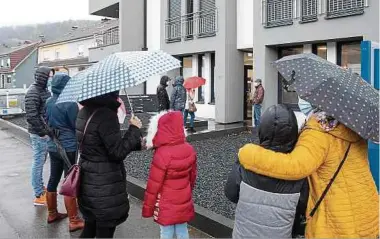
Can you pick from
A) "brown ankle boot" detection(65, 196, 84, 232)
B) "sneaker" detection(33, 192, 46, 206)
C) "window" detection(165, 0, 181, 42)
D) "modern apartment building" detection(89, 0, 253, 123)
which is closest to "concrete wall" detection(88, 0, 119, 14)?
"modern apartment building" detection(89, 0, 253, 123)

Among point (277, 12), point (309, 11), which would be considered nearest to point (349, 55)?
point (309, 11)

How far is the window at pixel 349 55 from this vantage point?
1404 centimetres

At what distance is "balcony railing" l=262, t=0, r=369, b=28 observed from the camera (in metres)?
13.0

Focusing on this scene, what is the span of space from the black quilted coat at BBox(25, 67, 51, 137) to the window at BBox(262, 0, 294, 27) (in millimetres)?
10500

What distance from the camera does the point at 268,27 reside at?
15.6 m

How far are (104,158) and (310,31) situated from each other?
1171 centimetres

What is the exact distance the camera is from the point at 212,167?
9.34 m

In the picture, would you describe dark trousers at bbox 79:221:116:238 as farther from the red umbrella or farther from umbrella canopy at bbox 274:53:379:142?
the red umbrella

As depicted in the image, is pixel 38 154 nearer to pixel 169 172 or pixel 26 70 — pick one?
pixel 169 172

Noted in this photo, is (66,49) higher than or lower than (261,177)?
higher

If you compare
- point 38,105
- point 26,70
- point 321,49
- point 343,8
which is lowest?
point 38,105

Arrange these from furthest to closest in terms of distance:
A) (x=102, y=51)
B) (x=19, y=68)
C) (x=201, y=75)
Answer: (x=19, y=68) < (x=102, y=51) < (x=201, y=75)

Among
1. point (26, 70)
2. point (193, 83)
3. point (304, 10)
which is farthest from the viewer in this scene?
point (26, 70)

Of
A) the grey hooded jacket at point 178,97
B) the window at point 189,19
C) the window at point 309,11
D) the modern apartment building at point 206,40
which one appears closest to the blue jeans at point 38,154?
the grey hooded jacket at point 178,97
